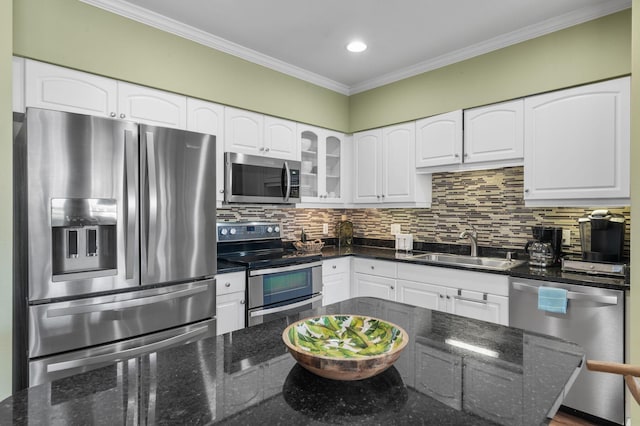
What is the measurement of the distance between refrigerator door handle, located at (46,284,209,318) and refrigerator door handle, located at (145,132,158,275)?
0.16 meters

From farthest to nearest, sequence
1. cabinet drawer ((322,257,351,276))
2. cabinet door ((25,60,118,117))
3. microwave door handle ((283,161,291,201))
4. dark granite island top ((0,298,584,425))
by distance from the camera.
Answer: cabinet drawer ((322,257,351,276))
microwave door handle ((283,161,291,201))
cabinet door ((25,60,118,117))
dark granite island top ((0,298,584,425))

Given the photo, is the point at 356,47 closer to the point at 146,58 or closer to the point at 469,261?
the point at 146,58

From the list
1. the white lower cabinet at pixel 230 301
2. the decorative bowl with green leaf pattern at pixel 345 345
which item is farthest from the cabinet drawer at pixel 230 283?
the decorative bowl with green leaf pattern at pixel 345 345

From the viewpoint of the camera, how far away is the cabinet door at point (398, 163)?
3.43m

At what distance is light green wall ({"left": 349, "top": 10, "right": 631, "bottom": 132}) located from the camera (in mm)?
2355

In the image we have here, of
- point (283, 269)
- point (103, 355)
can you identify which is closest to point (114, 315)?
point (103, 355)

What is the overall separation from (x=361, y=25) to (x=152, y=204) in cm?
189

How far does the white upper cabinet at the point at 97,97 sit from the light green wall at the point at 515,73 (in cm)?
199

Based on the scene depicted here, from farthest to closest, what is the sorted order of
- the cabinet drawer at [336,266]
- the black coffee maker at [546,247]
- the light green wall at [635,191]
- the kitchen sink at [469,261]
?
the cabinet drawer at [336,266], the kitchen sink at [469,261], the black coffee maker at [546,247], the light green wall at [635,191]

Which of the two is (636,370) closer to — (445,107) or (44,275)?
(44,275)

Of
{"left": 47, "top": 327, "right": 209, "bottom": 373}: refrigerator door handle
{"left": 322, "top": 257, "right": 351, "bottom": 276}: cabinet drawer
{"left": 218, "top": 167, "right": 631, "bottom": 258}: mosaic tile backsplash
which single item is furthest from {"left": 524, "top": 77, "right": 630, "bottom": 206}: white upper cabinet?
{"left": 47, "top": 327, "right": 209, "bottom": 373}: refrigerator door handle

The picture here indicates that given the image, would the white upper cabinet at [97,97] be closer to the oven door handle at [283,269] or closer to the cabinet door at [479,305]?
the oven door handle at [283,269]

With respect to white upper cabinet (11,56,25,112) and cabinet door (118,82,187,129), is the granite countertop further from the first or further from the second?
white upper cabinet (11,56,25,112)

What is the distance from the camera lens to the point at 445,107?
3.18 m
